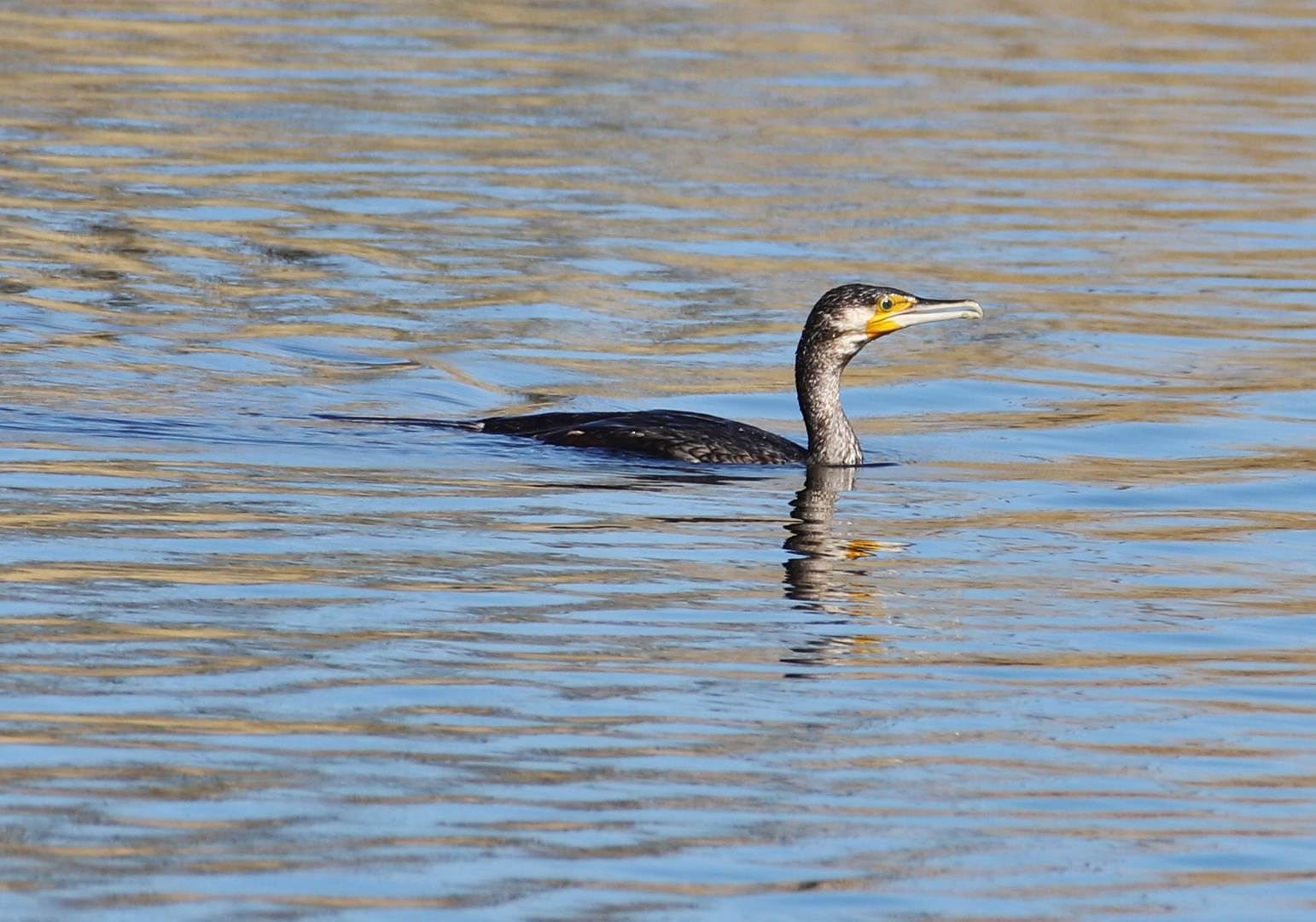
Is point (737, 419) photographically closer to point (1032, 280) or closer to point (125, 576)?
point (1032, 280)

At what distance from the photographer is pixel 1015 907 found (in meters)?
5.57

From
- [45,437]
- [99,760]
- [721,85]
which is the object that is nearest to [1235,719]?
[99,760]

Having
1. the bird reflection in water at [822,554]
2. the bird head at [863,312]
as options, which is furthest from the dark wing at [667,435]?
the bird head at [863,312]

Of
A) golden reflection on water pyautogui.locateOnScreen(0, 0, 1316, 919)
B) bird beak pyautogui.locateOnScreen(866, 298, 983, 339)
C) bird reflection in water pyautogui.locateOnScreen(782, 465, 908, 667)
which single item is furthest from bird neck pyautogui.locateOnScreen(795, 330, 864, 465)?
golden reflection on water pyautogui.locateOnScreen(0, 0, 1316, 919)

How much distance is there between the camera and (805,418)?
1163 centimetres

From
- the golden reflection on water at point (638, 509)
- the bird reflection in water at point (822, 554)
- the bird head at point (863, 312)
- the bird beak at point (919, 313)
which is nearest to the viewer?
the golden reflection on water at point (638, 509)

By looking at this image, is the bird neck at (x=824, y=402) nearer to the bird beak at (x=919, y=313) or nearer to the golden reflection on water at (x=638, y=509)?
the bird beak at (x=919, y=313)

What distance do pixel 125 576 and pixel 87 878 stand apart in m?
2.76

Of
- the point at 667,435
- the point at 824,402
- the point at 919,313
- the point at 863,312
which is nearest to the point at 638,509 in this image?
the point at 667,435

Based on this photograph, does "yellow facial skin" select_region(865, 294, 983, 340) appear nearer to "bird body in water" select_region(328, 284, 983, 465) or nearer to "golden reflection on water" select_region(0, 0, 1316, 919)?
"bird body in water" select_region(328, 284, 983, 465)

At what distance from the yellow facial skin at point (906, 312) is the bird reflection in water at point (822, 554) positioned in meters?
0.71

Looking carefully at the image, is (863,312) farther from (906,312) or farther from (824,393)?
(824,393)

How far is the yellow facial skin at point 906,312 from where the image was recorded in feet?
35.8

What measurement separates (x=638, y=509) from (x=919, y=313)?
76.6 inches
